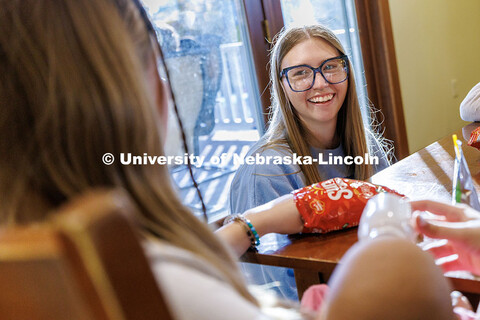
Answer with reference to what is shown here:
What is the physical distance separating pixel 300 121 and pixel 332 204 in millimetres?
756

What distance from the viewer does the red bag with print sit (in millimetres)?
1081

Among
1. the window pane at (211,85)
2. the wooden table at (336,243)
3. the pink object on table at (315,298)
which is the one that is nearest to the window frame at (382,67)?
the window pane at (211,85)

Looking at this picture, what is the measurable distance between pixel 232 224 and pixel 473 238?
45 cm

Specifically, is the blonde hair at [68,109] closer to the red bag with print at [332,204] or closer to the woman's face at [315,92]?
the red bag with print at [332,204]

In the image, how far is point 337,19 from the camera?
350cm

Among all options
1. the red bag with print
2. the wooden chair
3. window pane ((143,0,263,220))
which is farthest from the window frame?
the wooden chair

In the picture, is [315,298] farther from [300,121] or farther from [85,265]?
[300,121]

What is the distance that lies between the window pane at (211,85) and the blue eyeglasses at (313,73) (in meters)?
0.89

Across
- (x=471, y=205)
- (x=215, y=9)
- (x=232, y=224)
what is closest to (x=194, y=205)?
(x=215, y=9)

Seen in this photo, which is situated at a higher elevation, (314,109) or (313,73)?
(313,73)

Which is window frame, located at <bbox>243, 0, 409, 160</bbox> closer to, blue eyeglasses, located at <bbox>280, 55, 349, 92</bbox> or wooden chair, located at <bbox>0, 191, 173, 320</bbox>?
blue eyeglasses, located at <bbox>280, 55, 349, 92</bbox>

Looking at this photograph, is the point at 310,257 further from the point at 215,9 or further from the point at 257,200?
the point at 215,9

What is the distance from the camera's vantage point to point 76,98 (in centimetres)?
47
